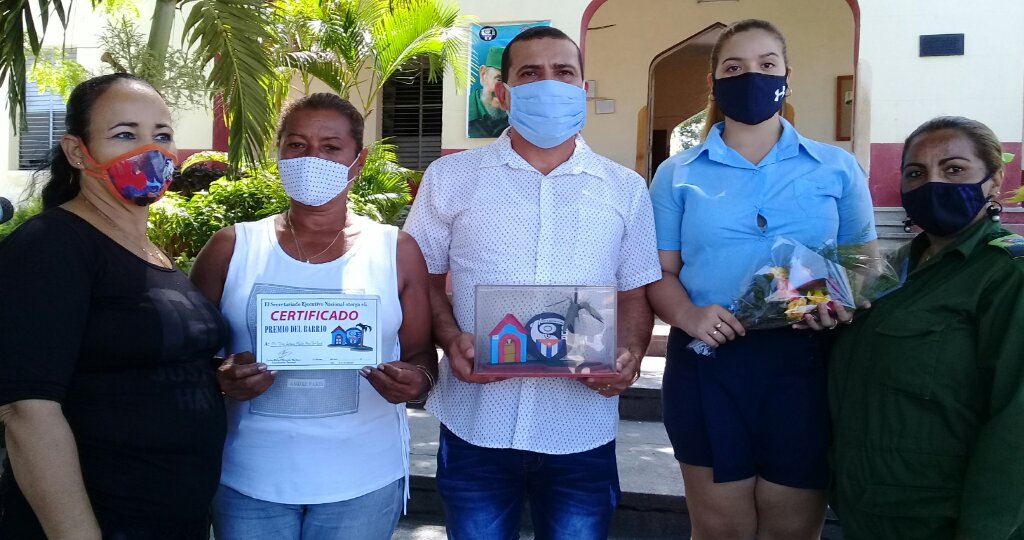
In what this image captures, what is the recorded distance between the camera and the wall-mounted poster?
9.30 metres

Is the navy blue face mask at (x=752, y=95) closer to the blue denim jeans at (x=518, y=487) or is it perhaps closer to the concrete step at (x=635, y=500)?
the blue denim jeans at (x=518, y=487)

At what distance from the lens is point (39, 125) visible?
464 inches

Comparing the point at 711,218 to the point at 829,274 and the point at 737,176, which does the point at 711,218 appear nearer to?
the point at 737,176

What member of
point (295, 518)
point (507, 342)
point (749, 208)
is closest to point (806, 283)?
point (749, 208)

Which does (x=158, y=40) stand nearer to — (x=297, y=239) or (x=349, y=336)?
(x=297, y=239)

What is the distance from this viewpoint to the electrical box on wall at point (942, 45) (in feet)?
27.4

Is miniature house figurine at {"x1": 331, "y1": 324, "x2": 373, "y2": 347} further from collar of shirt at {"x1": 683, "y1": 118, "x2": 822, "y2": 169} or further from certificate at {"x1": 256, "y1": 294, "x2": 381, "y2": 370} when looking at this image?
collar of shirt at {"x1": 683, "y1": 118, "x2": 822, "y2": 169}

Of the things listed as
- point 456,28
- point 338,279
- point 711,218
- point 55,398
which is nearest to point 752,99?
point 711,218

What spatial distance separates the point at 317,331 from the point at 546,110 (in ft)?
3.12

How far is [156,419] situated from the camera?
1.86 m

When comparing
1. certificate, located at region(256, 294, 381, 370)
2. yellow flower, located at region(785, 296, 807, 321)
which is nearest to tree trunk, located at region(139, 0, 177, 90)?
certificate, located at region(256, 294, 381, 370)

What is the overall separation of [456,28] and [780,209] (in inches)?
262

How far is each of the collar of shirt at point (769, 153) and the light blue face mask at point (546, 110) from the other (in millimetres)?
452

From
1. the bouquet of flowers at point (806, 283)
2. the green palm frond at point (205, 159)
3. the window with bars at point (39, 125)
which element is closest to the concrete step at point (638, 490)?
the bouquet of flowers at point (806, 283)
